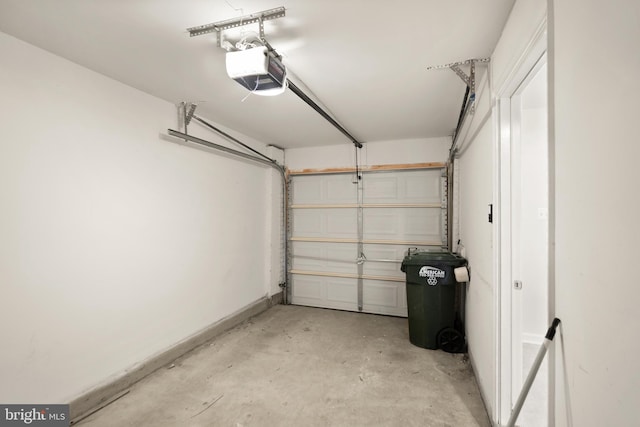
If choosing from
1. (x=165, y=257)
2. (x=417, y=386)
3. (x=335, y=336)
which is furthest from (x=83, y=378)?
(x=417, y=386)

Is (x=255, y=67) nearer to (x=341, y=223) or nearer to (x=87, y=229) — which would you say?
(x=87, y=229)

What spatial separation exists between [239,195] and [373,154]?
2.12m

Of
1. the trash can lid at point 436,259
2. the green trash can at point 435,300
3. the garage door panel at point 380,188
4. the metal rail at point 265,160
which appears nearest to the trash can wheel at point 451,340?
the green trash can at point 435,300

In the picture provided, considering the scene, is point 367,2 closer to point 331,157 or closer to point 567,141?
point 567,141

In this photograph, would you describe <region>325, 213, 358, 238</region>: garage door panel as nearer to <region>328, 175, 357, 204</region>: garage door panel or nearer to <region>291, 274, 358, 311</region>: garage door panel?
<region>328, 175, 357, 204</region>: garage door panel

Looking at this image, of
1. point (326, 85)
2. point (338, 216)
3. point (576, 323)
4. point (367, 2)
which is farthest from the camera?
point (338, 216)

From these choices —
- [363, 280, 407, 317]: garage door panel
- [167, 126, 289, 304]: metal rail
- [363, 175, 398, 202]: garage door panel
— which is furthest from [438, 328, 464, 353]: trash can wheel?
[167, 126, 289, 304]: metal rail

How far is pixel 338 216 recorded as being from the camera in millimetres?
4434

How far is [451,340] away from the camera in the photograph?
296cm

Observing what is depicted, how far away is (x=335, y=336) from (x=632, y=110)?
131 inches

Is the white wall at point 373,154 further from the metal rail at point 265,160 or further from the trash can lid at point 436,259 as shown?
the trash can lid at point 436,259

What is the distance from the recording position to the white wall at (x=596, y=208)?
62 cm

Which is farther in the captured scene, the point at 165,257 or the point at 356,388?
the point at 165,257

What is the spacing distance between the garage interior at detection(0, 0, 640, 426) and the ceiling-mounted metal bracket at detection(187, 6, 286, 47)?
12 millimetres
